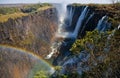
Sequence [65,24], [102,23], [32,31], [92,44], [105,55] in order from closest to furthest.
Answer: [105,55] → [92,44] → [102,23] → [32,31] → [65,24]

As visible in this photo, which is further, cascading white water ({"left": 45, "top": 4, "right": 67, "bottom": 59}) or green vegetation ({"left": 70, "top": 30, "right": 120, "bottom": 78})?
cascading white water ({"left": 45, "top": 4, "right": 67, "bottom": 59})

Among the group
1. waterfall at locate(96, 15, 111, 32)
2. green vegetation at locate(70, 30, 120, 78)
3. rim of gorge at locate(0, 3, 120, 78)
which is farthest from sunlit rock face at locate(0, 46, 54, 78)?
green vegetation at locate(70, 30, 120, 78)

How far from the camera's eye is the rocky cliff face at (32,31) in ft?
191

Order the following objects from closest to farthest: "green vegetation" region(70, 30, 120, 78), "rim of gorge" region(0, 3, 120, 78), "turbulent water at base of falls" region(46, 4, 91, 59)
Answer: "green vegetation" region(70, 30, 120, 78), "rim of gorge" region(0, 3, 120, 78), "turbulent water at base of falls" region(46, 4, 91, 59)

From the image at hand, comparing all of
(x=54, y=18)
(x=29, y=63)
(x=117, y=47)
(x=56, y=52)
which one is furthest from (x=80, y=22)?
(x=117, y=47)

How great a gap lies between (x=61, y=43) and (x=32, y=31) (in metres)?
9.63

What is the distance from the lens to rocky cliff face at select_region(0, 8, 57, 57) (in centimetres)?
5834

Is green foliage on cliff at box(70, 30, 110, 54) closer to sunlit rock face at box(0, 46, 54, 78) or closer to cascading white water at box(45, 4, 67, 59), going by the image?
sunlit rock face at box(0, 46, 54, 78)

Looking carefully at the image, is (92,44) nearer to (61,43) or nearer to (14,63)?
(14,63)

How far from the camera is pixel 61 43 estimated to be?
60125 mm

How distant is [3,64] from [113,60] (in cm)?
3486

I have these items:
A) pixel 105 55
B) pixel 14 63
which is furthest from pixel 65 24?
pixel 105 55

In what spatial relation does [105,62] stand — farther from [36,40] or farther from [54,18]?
[54,18]

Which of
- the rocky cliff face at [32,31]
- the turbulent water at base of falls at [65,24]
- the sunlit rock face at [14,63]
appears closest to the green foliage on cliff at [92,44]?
the turbulent water at base of falls at [65,24]
